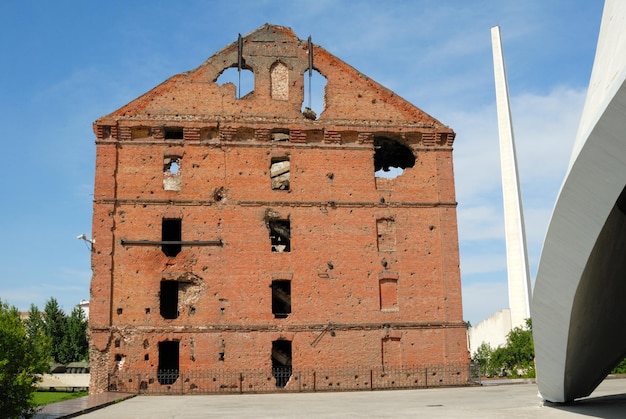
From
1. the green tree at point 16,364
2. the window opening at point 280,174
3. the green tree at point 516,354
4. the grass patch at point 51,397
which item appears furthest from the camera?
the green tree at point 516,354

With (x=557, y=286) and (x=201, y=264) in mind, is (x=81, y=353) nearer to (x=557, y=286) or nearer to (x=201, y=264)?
(x=201, y=264)

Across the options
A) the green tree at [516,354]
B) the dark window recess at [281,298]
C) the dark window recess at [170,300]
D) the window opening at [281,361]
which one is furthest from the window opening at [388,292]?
the green tree at [516,354]

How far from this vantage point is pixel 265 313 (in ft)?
73.7

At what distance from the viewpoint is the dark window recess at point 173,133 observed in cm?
2370

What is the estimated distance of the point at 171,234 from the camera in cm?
2414

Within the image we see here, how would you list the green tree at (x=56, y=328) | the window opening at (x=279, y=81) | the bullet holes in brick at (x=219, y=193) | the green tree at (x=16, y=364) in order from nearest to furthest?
the green tree at (x=16, y=364) < the bullet holes in brick at (x=219, y=193) < the window opening at (x=279, y=81) < the green tree at (x=56, y=328)

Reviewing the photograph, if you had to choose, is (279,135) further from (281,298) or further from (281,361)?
(281,361)

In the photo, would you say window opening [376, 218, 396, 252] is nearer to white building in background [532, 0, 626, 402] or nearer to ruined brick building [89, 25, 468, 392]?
ruined brick building [89, 25, 468, 392]

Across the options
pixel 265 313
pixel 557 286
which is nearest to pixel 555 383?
pixel 557 286

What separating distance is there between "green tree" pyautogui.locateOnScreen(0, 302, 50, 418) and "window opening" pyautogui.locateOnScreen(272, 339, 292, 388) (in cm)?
1147

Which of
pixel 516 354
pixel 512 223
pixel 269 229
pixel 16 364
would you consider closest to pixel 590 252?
pixel 16 364

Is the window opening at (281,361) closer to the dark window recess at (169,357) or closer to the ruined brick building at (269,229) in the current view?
the ruined brick building at (269,229)

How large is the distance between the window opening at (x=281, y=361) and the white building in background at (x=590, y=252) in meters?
10.8

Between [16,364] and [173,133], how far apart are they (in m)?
13.8
